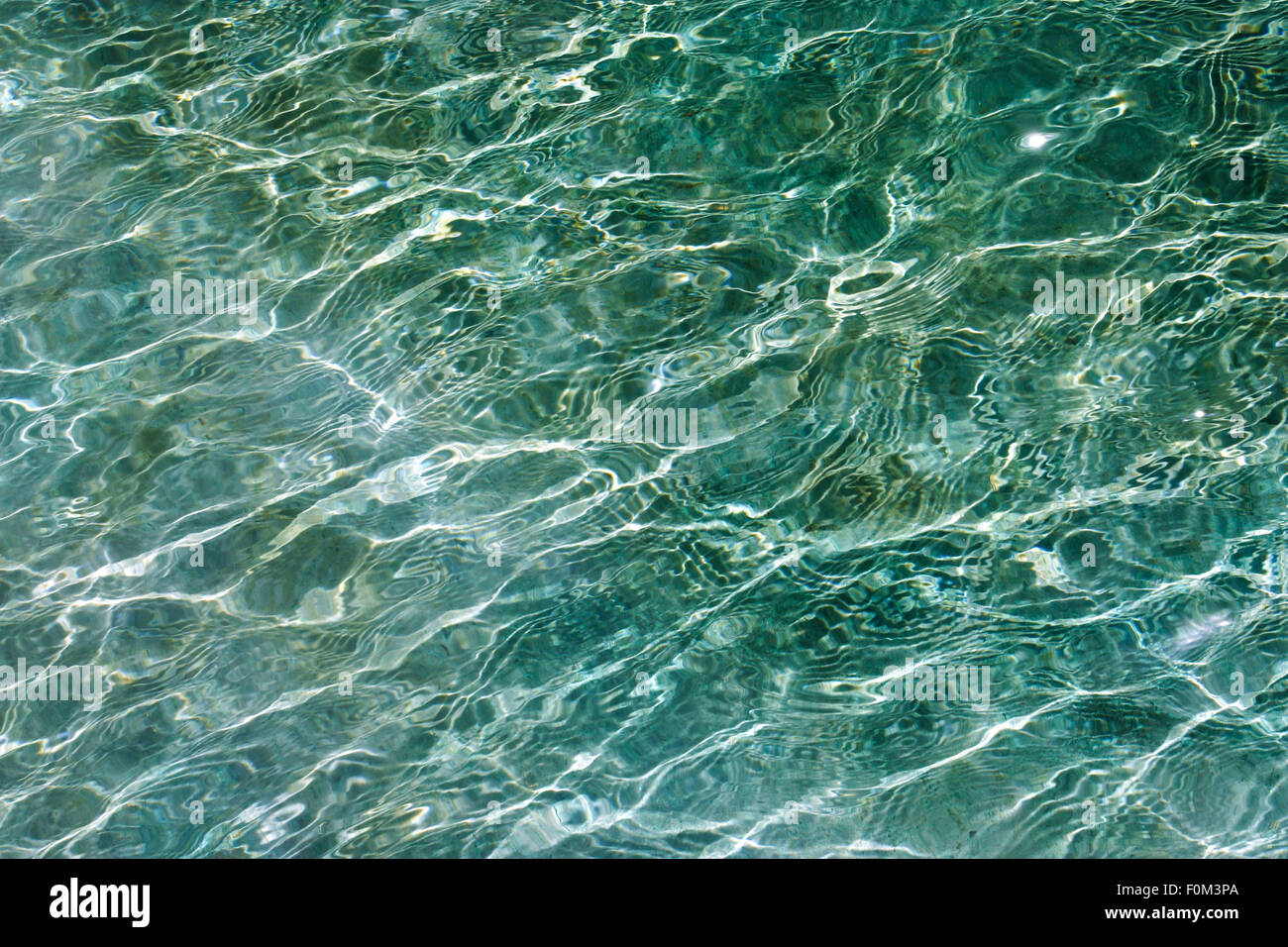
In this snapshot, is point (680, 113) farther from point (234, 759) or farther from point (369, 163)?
point (234, 759)

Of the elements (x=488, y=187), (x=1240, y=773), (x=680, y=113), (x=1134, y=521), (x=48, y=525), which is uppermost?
(x=680, y=113)

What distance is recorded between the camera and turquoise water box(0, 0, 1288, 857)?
3.30 metres

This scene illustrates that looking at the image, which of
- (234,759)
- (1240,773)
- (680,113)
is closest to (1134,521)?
(1240,773)

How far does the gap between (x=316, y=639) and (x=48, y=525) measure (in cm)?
99

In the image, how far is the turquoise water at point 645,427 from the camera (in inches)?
130

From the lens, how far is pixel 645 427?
3.71m

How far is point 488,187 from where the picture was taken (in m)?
Answer: 3.99

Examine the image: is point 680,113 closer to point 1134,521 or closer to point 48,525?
point 1134,521

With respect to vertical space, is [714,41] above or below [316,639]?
above

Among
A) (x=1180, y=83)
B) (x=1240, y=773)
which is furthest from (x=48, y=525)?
(x=1180, y=83)

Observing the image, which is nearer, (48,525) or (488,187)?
(48,525)

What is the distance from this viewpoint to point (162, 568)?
11.8 ft
